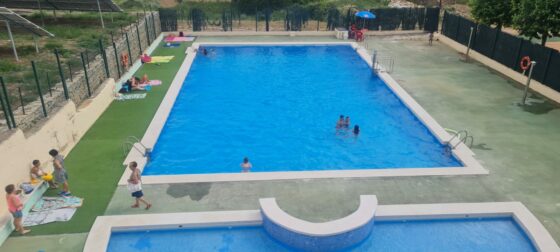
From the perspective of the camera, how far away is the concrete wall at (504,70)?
64.1 feet

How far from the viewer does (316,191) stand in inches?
472

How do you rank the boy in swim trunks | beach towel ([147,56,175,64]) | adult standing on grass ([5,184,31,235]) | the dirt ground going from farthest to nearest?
the dirt ground
beach towel ([147,56,175,64])
the boy in swim trunks
adult standing on grass ([5,184,31,235])

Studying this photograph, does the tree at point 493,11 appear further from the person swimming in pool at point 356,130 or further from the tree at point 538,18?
the person swimming in pool at point 356,130

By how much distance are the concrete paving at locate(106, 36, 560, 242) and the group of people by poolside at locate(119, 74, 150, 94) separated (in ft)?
30.6

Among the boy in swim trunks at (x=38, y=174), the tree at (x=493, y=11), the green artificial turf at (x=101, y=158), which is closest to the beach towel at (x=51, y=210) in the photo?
the green artificial turf at (x=101, y=158)

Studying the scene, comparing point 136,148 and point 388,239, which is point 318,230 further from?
point 136,148

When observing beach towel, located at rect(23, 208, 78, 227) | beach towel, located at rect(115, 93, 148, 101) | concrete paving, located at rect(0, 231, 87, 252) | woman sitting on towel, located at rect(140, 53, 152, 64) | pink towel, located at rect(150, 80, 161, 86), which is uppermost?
woman sitting on towel, located at rect(140, 53, 152, 64)

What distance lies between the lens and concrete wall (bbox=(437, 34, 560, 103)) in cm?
1954

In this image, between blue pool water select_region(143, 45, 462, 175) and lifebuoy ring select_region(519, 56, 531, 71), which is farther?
lifebuoy ring select_region(519, 56, 531, 71)

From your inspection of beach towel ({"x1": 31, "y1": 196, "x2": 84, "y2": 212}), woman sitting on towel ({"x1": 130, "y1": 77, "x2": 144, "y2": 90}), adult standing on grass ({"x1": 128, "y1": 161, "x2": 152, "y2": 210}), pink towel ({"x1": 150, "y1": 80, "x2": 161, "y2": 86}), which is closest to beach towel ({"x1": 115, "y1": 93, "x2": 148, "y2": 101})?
woman sitting on towel ({"x1": 130, "y1": 77, "x2": 144, "y2": 90})

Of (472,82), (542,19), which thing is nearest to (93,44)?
(472,82)

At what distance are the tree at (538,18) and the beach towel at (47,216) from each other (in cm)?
2176

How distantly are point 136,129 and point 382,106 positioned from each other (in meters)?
12.0

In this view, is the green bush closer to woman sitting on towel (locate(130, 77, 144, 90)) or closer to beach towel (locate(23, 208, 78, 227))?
woman sitting on towel (locate(130, 77, 144, 90))
